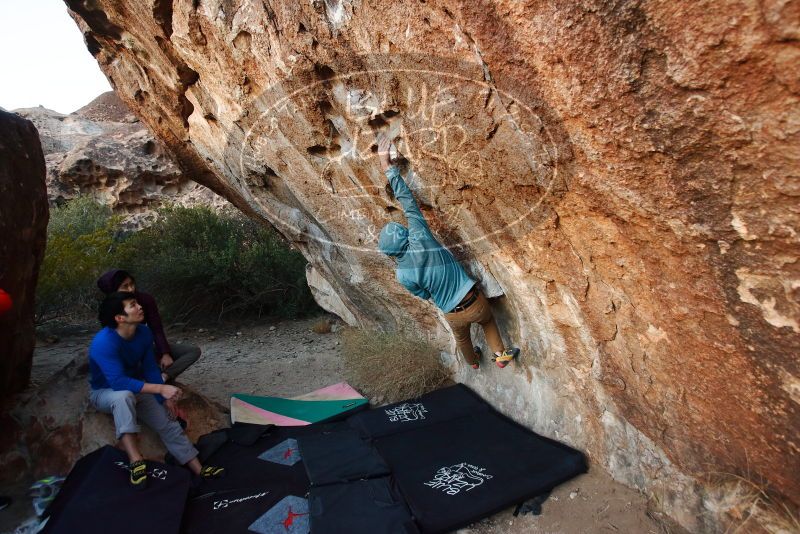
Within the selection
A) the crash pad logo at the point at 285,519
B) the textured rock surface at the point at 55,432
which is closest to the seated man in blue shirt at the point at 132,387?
the textured rock surface at the point at 55,432

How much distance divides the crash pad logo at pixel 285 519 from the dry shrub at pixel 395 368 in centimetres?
136

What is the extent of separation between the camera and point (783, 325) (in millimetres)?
1461

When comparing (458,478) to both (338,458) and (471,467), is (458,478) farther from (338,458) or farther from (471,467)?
(338,458)

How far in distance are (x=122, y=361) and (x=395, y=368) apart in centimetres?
195

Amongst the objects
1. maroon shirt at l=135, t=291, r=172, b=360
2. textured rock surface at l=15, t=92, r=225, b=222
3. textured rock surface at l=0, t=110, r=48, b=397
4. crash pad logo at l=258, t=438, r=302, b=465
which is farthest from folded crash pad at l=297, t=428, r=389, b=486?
textured rock surface at l=15, t=92, r=225, b=222

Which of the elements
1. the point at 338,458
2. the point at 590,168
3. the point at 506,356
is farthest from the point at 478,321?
the point at 590,168

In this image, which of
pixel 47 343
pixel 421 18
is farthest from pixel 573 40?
pixel 47 343

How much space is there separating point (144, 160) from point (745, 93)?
38.3 feet

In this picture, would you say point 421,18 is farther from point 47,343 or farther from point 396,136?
point 47,343

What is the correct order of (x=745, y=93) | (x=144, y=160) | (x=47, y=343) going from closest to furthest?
(x=745, y=93)
(x=47, y=343)
(x=144, y=160)

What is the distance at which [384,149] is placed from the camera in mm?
2793

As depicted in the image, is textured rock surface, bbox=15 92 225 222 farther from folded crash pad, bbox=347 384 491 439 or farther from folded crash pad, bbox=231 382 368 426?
folded crash pad, bbox=347 384 491 439

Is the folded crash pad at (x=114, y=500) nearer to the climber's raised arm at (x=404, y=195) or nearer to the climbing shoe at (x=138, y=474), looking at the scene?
the climbing shoe at (x=138, y=474)

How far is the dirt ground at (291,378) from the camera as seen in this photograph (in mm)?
2174
